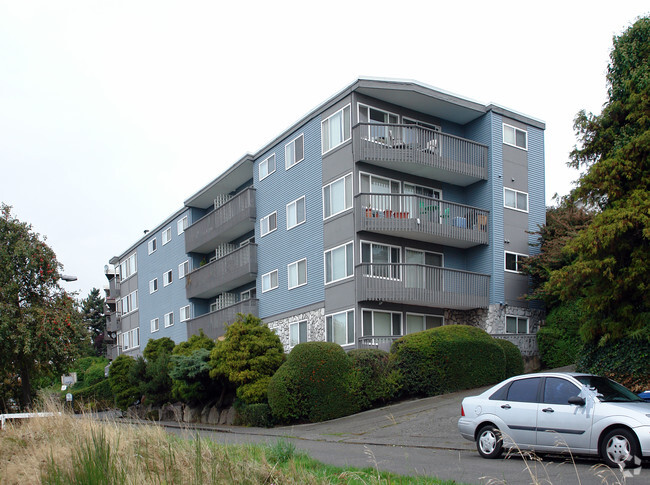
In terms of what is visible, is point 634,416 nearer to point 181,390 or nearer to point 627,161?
point 627,161

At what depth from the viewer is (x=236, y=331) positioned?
A: 25.4 m

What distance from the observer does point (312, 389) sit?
23.1 metres

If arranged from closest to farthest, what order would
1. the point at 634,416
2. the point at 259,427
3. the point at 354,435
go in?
the point at 634,416 < the point at 354,435 < the point at 259,427

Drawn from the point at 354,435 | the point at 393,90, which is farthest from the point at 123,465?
the point at 393,90

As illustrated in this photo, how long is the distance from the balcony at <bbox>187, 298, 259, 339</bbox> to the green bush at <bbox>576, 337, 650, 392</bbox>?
18.9 meters

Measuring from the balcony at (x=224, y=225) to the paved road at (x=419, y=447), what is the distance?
1488 centimetres

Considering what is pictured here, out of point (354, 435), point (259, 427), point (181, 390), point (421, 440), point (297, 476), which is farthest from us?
point (181, 390)

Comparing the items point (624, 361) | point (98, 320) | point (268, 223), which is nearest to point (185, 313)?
point (268, 223)

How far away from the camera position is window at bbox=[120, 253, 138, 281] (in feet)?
191

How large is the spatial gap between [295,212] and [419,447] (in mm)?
18990

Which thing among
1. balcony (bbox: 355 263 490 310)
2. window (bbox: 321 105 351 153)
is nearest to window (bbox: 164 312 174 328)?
window (bbox: 321 105 351 153)

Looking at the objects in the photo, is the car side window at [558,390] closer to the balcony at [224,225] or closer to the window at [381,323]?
the window at [381,323]

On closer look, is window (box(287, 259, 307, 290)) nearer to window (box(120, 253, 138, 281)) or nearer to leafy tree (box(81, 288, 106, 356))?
window (box(120, 253, 138, 281))

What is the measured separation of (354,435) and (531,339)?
13141 millimetres
